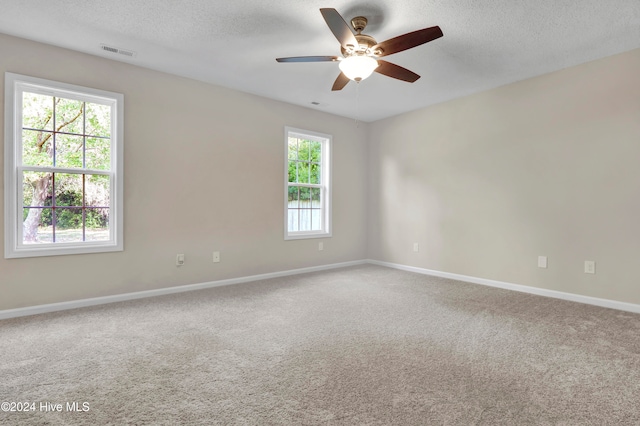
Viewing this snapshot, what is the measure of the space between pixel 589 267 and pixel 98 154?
525 cm

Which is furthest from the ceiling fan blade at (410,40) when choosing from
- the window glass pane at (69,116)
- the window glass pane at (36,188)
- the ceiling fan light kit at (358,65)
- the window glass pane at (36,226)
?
the window glass pane at (36,226)

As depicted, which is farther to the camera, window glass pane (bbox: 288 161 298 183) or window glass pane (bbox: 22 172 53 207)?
window glass pane (bbox: 288 161 298 183)

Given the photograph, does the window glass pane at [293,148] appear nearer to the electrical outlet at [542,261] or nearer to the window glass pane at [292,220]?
the window glass pane at [292,220]

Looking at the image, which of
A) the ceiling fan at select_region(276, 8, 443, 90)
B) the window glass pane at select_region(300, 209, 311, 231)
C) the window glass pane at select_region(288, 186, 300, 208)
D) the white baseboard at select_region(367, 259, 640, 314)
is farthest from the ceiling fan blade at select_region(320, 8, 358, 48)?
the white baseboard at select_region(367, 259, 640, 314)

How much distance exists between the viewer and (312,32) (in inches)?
112

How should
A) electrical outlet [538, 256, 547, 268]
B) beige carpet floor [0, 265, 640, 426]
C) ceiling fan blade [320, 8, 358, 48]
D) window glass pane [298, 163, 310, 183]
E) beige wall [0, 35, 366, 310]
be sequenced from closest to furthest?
beige carpet floor [0, 265, 640, 426] → ceiling fan blade [320, 8, 358, 48] → beige wall [0, 35, 366, 310] → electrical outlet [538, 256, 547, 268] → window glass pane [298, 163, 310, 183]

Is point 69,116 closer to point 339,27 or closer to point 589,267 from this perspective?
point 339,27

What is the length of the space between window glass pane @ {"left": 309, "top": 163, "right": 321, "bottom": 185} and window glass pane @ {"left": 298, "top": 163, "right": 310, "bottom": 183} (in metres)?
0.06

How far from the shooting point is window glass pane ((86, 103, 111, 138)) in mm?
3391

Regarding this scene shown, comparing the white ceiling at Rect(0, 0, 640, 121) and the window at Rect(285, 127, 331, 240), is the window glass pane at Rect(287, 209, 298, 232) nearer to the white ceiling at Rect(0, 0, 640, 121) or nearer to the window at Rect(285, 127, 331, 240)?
the window at Rect(285, 127, 331, 240)

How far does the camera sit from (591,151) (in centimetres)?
342

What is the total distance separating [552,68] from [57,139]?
17.0 feet

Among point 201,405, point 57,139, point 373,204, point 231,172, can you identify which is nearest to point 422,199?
point 373,204

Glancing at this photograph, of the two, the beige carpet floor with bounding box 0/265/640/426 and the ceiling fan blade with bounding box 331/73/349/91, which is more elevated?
the ceiling fan blade with bounding box 331/73/349/91
